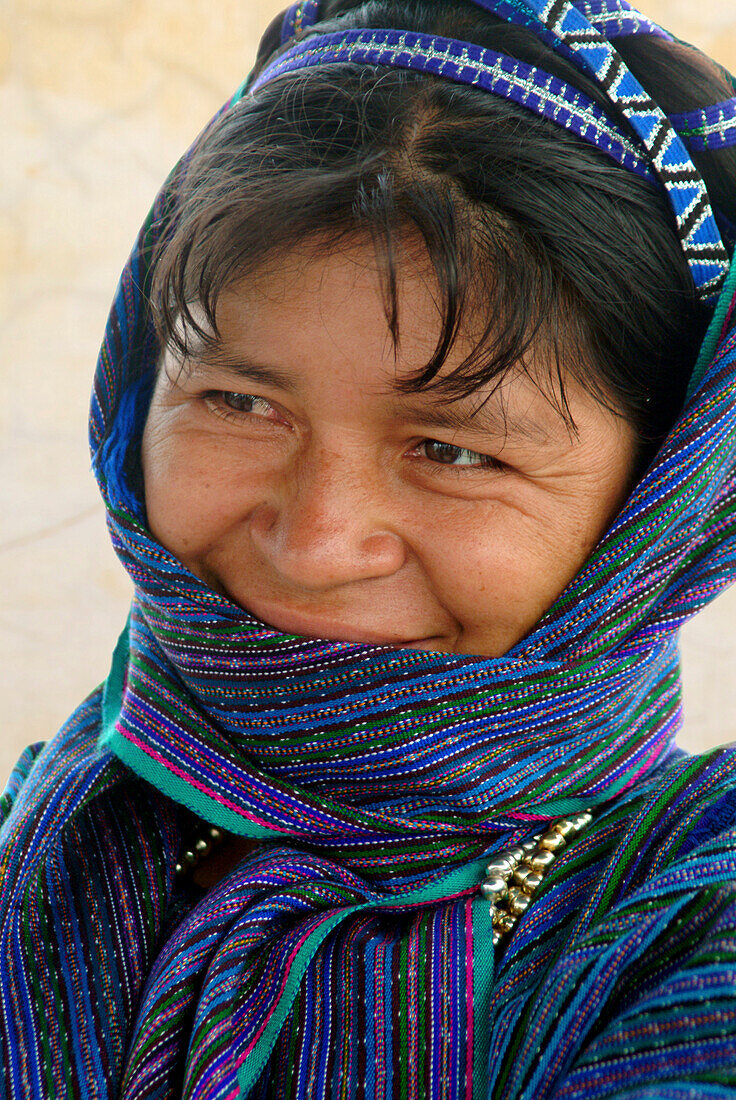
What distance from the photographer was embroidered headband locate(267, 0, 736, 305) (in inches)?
34.4

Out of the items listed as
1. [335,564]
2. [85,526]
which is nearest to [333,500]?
[335,564]

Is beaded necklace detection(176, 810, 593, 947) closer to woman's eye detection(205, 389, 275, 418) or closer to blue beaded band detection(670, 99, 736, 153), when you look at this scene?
woman's eye detection(205, 389, 275, 418)

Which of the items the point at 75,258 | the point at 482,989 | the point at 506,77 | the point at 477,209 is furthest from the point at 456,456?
the point at 75,258

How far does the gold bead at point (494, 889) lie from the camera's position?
867 millimetres

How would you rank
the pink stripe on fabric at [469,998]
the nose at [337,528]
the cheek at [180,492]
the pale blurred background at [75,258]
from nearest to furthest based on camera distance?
1. the pink stripe on fabric at [469,998]
2. the nose at [337,528]
3. the cheek at [180,492]
4. the pale blurred background at [75,258]

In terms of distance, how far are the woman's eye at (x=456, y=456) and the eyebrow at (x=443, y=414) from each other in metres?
0.04

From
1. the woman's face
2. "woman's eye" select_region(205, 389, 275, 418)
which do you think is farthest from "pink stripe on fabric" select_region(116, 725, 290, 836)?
"woman's eye" select_region(205, 389, 275, 418)

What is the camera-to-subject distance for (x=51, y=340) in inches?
72.5

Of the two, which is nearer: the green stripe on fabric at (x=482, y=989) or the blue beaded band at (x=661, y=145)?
the green stripe on fabric at (x=482, y=989)

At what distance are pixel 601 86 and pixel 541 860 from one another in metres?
0.73

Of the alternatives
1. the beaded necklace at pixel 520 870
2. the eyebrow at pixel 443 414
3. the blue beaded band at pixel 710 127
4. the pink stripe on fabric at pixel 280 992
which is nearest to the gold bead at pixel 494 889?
the beaded necklace at pixel 520 870

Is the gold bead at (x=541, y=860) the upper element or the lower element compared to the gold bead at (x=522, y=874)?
upper

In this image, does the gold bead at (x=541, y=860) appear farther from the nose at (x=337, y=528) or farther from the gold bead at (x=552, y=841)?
the nose at (x=337, y=528)

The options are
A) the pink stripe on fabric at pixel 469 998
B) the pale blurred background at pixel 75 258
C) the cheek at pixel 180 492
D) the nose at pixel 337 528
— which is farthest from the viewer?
the pale blurred background at pixel 75 258
